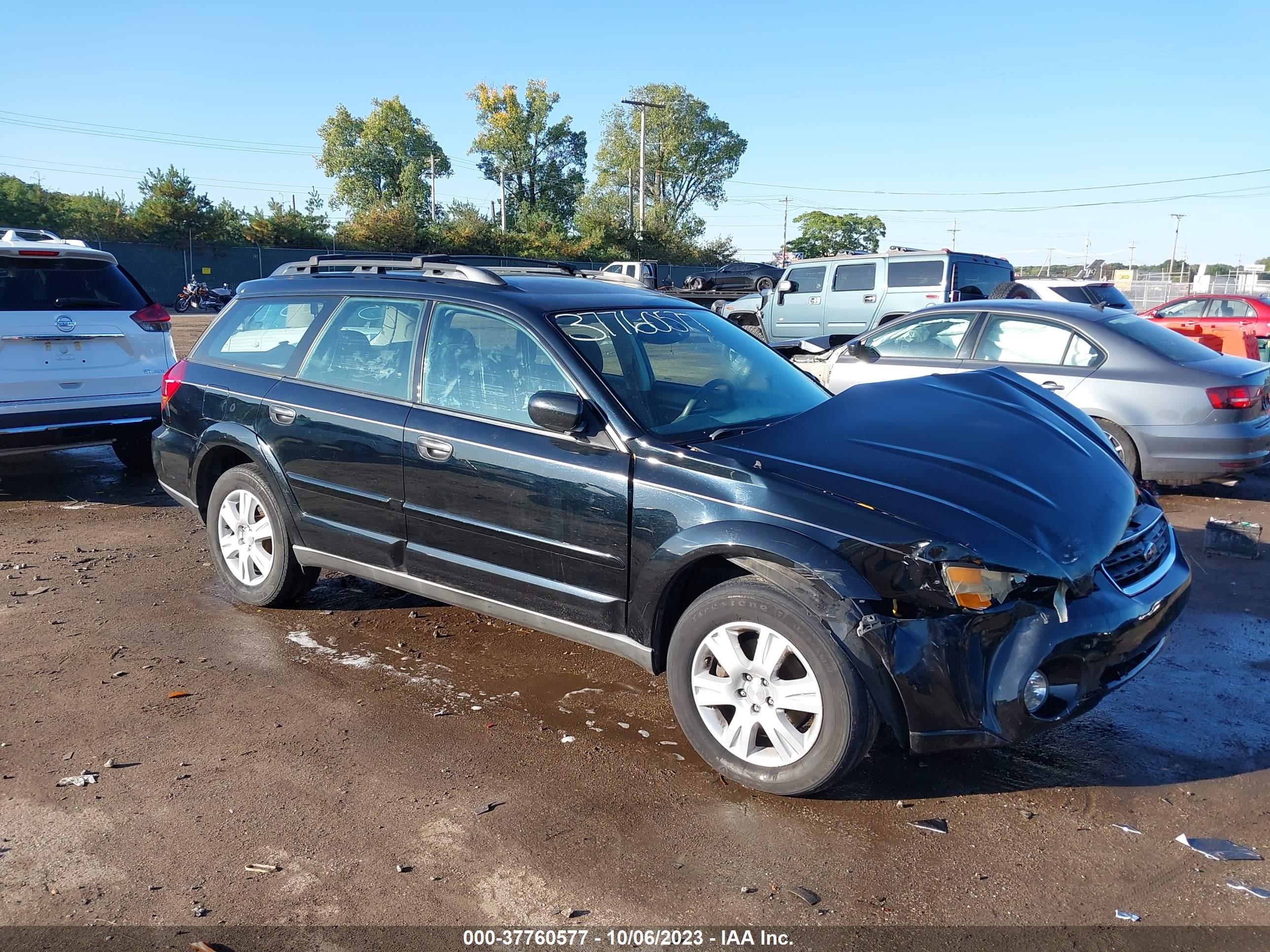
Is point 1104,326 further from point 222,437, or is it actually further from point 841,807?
point 222,437

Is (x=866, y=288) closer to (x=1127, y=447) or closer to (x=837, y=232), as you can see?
(x=1127, y=447)

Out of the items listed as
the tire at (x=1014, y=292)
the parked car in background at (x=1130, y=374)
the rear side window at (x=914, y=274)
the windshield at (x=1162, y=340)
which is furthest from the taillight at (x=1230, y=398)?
the rear side window at (x=914, y=274)

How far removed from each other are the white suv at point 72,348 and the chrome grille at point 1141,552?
7.19 metres

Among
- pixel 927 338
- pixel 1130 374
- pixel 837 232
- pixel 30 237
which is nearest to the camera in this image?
pixel 1130 374

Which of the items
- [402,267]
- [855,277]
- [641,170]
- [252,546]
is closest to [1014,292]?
[855,277]

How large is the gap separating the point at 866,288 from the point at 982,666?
12.6 metres

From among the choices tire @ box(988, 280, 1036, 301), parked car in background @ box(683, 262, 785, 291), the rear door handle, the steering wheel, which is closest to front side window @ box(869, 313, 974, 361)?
the steering wheel

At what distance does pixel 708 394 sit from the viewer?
423cm

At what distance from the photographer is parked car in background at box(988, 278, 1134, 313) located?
1250 centimetres

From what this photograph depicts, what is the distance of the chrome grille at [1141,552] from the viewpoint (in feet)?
11.2

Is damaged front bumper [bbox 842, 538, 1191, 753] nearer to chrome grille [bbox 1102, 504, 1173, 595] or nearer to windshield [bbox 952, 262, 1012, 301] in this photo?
chrome grille [bbox 1102, 504, 1173, 595]

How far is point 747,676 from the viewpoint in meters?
3.34

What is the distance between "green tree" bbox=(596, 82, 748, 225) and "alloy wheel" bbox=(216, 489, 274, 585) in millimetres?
71360

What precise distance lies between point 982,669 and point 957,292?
472 inches
